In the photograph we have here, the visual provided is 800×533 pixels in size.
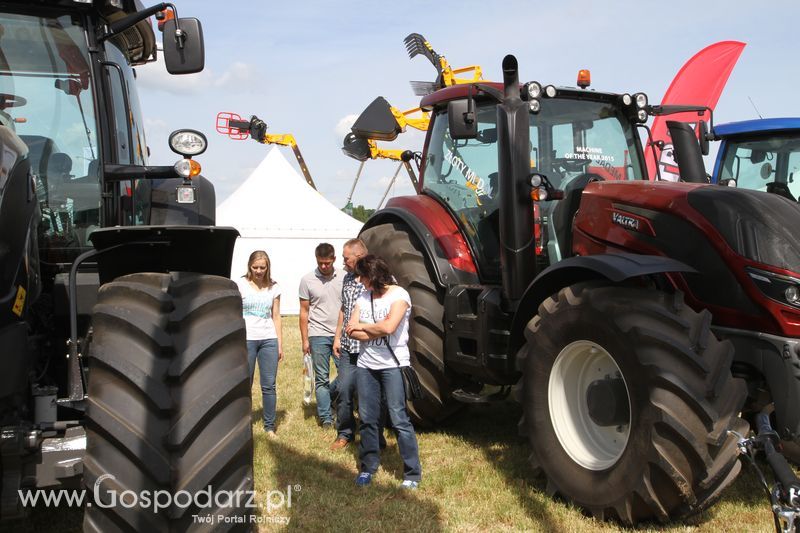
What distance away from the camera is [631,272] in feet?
12.2

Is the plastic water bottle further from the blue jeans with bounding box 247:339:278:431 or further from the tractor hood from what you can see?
the tractor hood

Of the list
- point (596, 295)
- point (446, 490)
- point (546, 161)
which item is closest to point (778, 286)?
point (596, 295)

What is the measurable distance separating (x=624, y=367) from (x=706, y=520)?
98cm

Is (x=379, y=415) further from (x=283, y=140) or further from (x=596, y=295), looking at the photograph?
(x=283, y=140)

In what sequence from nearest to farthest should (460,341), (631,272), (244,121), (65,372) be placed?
(65,372)
(631,272)
(460,341)
(244,121)

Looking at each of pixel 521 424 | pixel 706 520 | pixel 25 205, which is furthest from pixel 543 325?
pixel 25 205

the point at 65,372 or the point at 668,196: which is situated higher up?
the point at 668,196

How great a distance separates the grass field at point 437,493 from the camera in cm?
409

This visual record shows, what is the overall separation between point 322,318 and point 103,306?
12.9 ft

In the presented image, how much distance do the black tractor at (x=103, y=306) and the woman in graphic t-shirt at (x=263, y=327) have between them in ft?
8.62

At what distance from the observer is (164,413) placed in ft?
8.52

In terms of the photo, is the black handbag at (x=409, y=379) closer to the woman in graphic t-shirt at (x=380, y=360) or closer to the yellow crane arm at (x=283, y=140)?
the woman in graphic t-shirt at (x=380, y=360)

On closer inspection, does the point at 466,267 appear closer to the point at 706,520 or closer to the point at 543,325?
the point at 543,325

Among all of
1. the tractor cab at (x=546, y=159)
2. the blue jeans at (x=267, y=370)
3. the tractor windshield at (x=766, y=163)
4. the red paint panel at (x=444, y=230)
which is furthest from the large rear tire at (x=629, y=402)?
the tractor windshield at (x=766, y=163)
